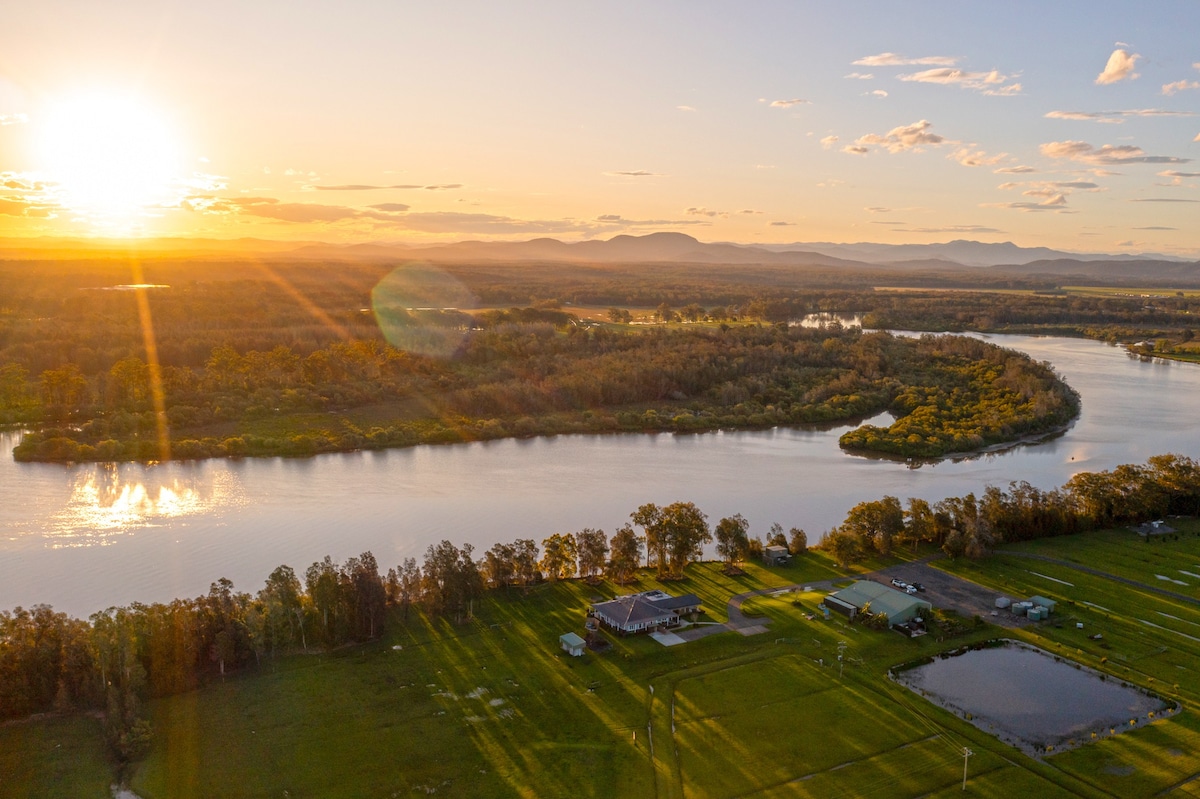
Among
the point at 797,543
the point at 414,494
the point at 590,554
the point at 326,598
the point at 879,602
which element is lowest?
the point at 414,494

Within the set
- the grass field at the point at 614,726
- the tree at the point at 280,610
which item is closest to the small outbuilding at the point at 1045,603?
the grass field at the point at 614,726

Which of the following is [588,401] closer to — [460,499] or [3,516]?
[460,499]

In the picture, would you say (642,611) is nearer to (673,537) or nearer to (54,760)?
(673,537)

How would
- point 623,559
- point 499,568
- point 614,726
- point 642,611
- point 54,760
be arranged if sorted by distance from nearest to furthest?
point 54,760
point 614,726
point 642,611
point 499,568
point 623,559

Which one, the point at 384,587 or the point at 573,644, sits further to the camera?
the point at 384,587

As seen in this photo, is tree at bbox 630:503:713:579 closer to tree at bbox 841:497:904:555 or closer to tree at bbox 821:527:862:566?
tree at bbox 821:527:862:566

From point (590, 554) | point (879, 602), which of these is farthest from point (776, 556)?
point (590, 554)

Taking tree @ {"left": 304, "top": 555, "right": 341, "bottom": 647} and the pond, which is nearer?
the pond

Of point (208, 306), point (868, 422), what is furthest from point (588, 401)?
point (208, 306)

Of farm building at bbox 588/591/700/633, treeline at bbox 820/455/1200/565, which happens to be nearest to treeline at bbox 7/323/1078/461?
treeline at bbox 820/455/1200/565
